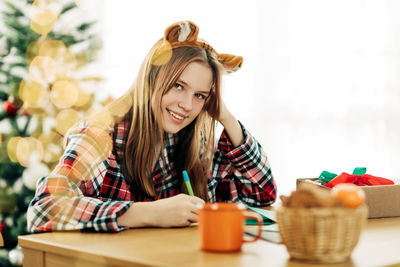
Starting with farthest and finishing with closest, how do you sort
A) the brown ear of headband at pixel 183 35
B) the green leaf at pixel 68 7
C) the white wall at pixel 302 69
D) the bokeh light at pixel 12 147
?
the white wall at pixel 302 69 < the green leaf at pixel 68 7 < the bokeh light at pixel 12 147 < the brown ear of headband at pixel 183 35

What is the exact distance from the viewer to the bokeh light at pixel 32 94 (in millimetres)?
2188

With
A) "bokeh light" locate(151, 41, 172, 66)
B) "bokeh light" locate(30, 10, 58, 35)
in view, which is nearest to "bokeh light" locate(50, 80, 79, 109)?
"bokeh light" locate(30, 10, 58, 35)

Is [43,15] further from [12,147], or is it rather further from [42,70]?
[12,147]

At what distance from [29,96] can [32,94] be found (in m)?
0.02

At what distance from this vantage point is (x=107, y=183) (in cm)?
130

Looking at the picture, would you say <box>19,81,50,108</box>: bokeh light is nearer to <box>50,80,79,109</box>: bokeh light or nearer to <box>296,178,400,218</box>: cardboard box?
<box>50,80,79,109</box>: bokeh light

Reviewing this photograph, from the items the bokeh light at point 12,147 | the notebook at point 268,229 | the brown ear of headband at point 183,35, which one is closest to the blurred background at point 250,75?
the bokeh light at point 12,147

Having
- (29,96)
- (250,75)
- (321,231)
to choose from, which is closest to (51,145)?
(29,96)

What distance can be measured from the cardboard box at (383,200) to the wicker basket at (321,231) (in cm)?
47

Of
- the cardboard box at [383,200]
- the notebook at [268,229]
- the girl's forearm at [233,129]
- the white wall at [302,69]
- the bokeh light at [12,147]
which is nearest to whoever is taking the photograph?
the notebook at [268,229]

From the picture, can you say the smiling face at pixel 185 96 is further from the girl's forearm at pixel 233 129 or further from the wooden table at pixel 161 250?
the wooden table at pixel 161 250

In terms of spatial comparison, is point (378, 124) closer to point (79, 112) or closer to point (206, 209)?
point (79, 112)

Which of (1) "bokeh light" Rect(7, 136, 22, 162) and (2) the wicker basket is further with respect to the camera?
(1) "bokeh light" Rect(7, 136, 22, 162)

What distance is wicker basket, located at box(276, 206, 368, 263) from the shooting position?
68 centimetres
